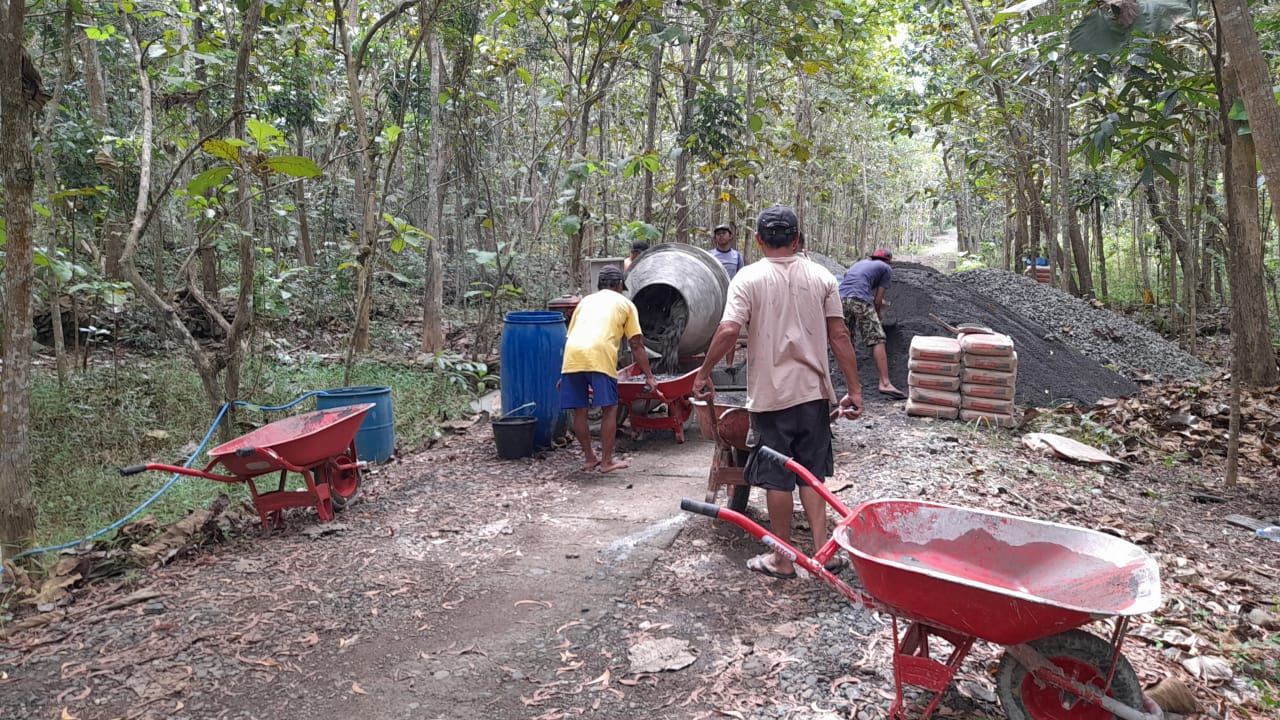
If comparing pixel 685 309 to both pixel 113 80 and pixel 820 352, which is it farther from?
pixel 113 80

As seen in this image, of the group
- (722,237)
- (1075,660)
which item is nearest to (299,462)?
(1075,660)

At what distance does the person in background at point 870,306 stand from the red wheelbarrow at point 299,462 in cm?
528

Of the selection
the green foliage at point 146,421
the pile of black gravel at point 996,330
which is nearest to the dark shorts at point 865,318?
the pile of black gravel at point 996,330

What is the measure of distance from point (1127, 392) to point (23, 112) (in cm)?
956

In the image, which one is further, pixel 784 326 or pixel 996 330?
pixel 996 330

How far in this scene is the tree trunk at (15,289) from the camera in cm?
336

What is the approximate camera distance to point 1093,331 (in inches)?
409

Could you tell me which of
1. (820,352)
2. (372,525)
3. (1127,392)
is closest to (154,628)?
(372,525)

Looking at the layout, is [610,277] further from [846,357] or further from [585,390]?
[846,357]

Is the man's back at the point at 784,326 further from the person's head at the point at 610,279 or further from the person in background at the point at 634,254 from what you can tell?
the person in background at the point at 634,254

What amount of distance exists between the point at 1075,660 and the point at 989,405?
16.5 feet

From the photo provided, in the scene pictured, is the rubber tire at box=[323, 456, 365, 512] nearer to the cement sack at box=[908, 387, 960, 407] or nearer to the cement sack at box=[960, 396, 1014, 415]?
the cement sack at box=[908, 387, 960, 407]

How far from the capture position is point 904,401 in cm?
799

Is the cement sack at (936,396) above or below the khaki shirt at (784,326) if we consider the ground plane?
below
